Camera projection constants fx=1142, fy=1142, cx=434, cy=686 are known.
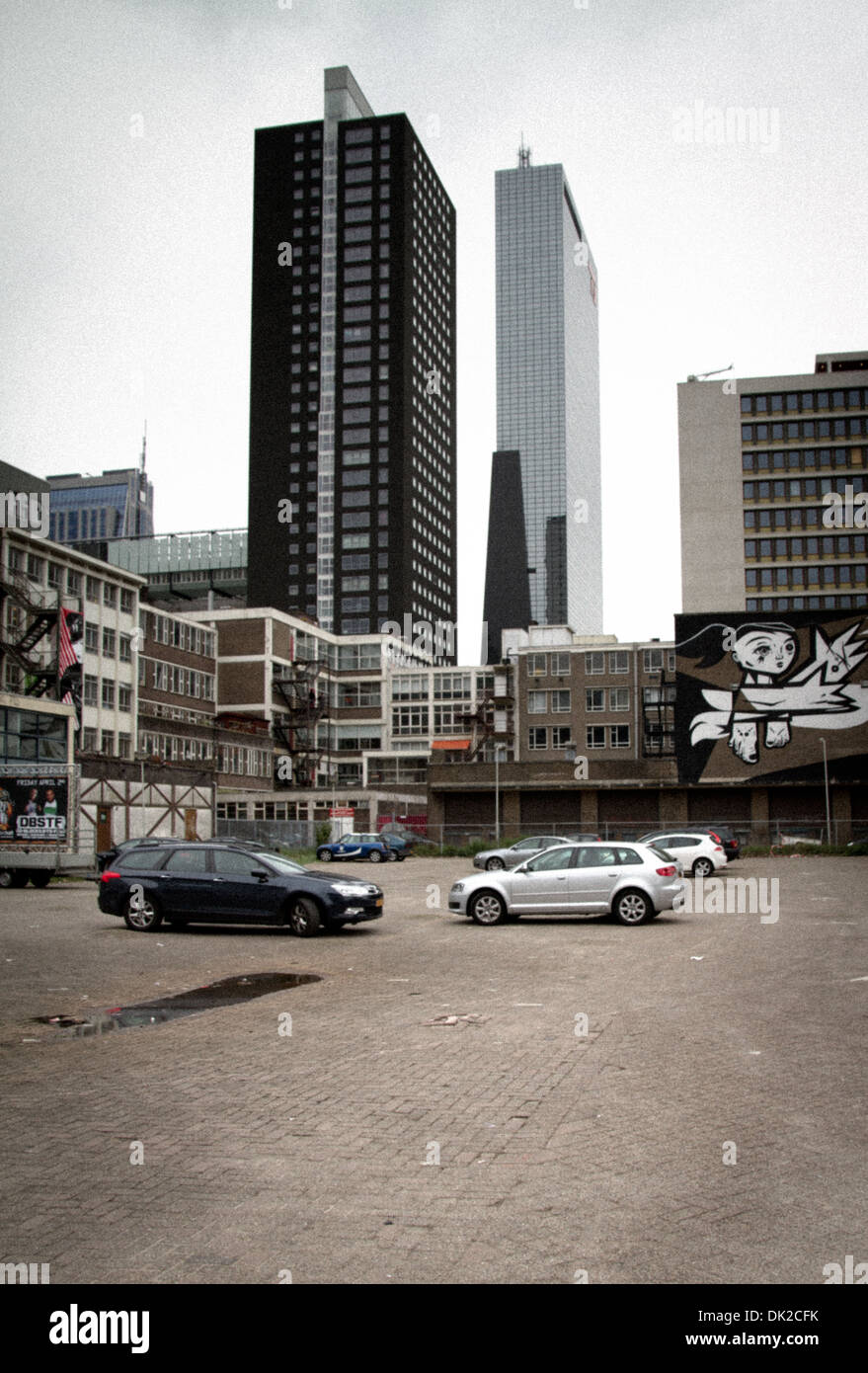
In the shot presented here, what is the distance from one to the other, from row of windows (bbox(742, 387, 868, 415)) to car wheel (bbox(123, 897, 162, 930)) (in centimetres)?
8513

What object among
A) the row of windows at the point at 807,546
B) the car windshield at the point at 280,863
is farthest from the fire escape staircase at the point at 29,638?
the row of windows at the point at 807,546

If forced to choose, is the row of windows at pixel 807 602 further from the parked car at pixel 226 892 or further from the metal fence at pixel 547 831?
the parked car at pixel 226 892

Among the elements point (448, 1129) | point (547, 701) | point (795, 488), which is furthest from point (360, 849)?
point (795, 488)

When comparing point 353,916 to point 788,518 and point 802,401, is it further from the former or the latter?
point 802,401

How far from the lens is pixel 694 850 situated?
3353cm

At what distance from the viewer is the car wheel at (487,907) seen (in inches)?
789

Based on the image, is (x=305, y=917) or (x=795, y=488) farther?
(x=795, y=488)

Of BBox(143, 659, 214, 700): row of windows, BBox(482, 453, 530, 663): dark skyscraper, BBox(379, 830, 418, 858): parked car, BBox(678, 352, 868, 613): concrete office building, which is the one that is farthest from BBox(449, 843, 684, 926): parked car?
BBox(482, 453, 530, 663): dark skyscraper

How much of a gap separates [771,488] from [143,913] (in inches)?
3294

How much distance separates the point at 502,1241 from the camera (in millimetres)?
4672

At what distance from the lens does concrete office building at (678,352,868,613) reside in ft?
300

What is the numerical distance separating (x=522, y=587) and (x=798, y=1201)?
560 feet

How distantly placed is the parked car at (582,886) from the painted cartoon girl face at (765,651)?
4677 cm
